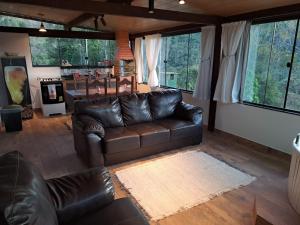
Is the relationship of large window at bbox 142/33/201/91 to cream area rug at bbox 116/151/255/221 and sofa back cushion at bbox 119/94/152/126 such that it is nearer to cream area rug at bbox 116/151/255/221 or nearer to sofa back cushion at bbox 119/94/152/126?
sofa back cushion at bbox 119/94/152/126

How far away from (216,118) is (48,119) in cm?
383

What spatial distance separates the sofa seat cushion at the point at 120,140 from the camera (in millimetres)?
2840

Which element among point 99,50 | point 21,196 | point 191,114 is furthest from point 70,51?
point 21,196

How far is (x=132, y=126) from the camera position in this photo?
335 centimetres

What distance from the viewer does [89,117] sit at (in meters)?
3.09

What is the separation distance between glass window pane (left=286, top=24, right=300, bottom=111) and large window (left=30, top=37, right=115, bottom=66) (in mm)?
5271

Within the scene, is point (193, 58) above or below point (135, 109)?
above

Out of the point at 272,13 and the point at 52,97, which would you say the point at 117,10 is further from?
the point at 52,97

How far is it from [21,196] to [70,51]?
616 centimetres

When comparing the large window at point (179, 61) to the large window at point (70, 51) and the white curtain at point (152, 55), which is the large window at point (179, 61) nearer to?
the white curtain at point (152, 55)

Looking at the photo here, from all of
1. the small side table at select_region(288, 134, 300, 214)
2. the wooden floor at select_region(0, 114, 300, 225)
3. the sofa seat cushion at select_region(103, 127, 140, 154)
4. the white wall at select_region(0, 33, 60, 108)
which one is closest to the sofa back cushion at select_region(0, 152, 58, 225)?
the wooden floor at select_region(0, 114, 300, 225)

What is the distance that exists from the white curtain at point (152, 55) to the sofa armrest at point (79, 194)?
4.61 metres

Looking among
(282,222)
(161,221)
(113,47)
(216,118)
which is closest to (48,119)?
(113,47)

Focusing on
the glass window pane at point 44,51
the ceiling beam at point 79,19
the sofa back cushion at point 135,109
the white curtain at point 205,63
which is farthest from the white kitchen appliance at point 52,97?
the white curtain at point 205,63
